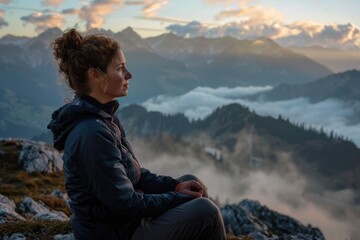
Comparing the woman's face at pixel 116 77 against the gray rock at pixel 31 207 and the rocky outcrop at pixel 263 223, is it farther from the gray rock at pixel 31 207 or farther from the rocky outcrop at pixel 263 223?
the rocky outcrop at pixel 263 223

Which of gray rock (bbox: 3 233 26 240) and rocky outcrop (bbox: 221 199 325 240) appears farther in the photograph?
rocky outcrop (bbox: 221 199 325 240)

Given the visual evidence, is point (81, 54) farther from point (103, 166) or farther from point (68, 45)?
point (103, 166)

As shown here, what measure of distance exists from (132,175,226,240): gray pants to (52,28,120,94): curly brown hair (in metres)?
2.64

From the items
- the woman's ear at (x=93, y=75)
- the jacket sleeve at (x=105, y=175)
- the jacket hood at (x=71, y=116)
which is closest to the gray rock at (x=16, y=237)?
the jacket hood at (x=71, y=116)

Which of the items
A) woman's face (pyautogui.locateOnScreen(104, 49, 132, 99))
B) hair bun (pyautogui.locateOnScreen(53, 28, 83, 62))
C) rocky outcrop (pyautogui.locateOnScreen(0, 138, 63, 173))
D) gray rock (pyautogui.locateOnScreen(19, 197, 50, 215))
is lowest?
rocky outcrop (pyautogui.locateOnScreen(0, 138, 63, 173))

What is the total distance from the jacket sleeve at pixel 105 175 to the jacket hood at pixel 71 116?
32 cm

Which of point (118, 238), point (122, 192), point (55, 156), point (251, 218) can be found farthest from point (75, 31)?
point (55, 156)

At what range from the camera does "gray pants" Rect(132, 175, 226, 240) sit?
22.7ft


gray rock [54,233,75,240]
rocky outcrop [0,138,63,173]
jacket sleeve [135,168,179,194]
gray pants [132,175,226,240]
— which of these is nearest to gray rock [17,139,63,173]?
rocky outcrop [0,138,63,173]

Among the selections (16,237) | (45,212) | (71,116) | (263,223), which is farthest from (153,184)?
(263,223)

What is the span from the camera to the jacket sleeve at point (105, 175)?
6.28m

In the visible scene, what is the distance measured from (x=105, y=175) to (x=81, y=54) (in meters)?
2.15

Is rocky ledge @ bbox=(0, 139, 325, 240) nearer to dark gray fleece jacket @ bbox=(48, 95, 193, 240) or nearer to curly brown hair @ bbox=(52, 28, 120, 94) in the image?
dark gray fleece jacket @ bbox=(48, 95, 193, 240)

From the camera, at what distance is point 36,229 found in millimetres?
13008
